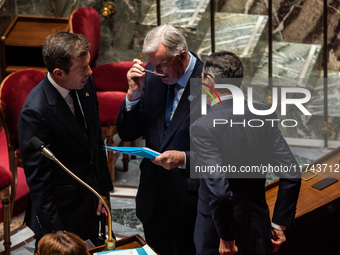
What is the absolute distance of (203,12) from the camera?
16.4 feet

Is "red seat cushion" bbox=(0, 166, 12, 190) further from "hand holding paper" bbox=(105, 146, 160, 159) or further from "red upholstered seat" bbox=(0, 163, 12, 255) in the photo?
"hand holding paper" bbox=(105, 146, 160, 159)

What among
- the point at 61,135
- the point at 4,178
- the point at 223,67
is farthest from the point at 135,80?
the point at 4,178

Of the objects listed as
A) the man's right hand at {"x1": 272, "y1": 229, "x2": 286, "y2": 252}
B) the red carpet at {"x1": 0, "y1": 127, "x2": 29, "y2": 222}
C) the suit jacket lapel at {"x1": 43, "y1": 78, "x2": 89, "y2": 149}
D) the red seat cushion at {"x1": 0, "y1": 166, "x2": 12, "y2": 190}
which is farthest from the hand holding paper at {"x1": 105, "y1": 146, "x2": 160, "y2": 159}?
the red carpet at {"x1": 0, "y1": 127, "x2": 29, "y2": 222}

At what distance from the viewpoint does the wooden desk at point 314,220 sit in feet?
9.75

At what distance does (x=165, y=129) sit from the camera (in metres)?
2.91

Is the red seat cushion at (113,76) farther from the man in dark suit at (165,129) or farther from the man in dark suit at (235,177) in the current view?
the man in dark suit at (235,177)

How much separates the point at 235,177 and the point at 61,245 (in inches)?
29.3

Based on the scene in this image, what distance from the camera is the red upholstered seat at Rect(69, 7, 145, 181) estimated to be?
4566mm

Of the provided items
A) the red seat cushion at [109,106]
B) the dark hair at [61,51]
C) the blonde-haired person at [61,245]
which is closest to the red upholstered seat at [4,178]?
the red seat cushion at [109,106]

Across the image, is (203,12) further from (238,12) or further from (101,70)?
(101,70)

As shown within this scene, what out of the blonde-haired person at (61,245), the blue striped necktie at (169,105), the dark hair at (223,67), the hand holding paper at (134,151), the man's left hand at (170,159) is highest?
the dark hair at (223,67)

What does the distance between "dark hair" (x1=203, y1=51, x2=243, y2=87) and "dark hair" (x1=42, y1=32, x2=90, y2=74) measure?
0.58 metres

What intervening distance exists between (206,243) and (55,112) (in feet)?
2.81

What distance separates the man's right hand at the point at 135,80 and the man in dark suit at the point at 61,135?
188mm
